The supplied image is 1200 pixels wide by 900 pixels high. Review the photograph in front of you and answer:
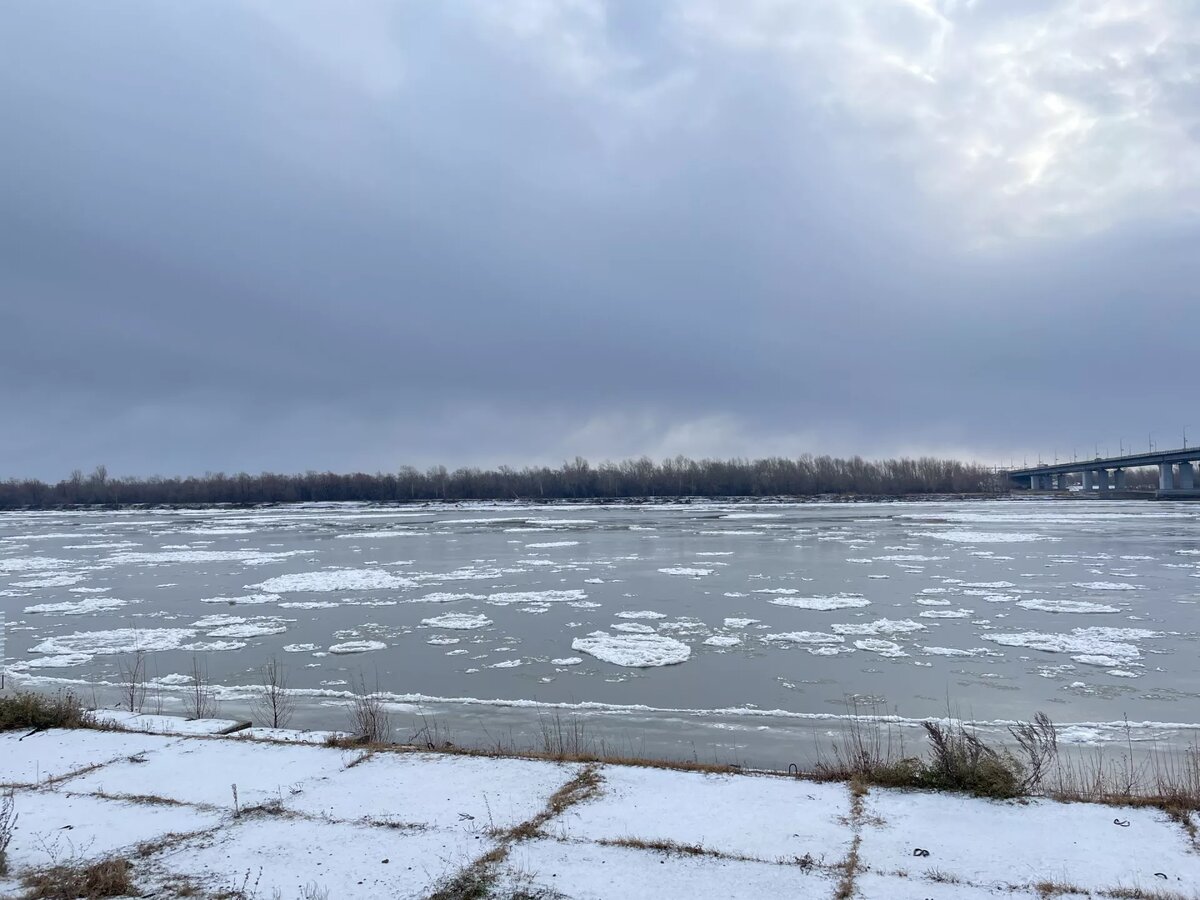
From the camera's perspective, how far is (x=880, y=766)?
6.32 metres

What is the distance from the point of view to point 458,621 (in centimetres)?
1568

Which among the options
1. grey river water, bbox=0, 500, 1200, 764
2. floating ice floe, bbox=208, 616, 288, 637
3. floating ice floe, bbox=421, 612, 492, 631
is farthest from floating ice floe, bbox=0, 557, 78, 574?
floating ice floe, bbox=421, 612, 492, 631

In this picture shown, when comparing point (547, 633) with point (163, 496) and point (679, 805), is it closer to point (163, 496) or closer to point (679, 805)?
point (679, 805)

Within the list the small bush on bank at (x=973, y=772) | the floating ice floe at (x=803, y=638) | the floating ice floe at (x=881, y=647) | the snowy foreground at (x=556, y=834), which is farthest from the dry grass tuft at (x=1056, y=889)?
the floating ice floe at (x=803, y=638)

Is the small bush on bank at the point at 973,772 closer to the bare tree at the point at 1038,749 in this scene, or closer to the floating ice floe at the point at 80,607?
the bare tree at the point at 1038,749

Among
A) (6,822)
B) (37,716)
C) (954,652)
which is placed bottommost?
(954,652)

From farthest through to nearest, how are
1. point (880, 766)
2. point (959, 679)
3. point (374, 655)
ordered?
1. point (374, 655)
2. point (959, 679)
3. point (880, 766)

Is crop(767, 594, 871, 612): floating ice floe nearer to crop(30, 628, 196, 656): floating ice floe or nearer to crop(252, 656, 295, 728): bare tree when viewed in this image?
crop(252, 656, 295, 728): bare tree

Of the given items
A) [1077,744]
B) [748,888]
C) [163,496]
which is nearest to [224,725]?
[748,888]

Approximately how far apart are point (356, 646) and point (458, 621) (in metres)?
2.57

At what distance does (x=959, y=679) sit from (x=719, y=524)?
37.3m

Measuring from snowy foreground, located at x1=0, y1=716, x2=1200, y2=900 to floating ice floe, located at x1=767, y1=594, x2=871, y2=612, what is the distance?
1098 cm

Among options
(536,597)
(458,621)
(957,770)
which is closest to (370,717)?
(957,770)

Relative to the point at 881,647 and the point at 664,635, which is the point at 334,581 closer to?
the point at 664,635
